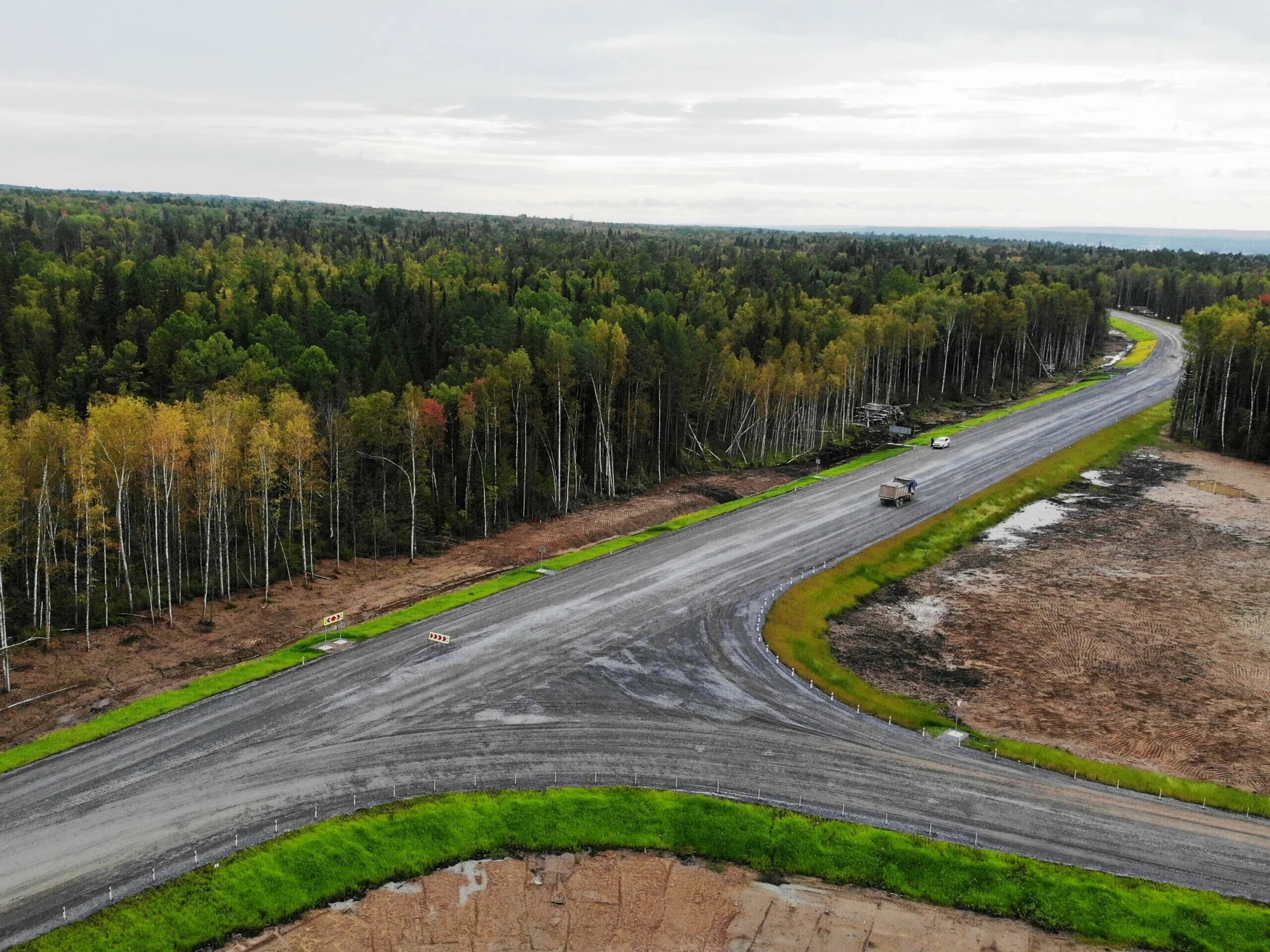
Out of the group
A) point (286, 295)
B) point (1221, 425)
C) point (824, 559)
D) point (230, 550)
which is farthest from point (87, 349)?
point (1221, 425)

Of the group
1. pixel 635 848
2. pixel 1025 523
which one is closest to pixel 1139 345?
pixel 1025 523

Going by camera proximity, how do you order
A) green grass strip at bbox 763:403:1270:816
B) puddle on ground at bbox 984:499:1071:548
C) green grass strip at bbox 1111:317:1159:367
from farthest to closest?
green grass strip at bbox 1111:317:1159:367, puddle on ground at bbox 984:499:1071:548, green grass strip at bbox 763:403:1270:816

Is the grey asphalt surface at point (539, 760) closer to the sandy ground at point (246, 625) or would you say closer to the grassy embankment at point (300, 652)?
the grassy embankment at point (300, 652)

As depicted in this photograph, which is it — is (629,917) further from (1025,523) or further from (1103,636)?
(1025,523)

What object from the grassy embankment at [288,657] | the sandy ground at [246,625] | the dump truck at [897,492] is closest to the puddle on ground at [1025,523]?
the dump truck at [897,492]

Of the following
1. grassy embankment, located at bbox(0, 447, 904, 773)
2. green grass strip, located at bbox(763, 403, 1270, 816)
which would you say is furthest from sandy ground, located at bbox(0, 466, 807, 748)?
green grass strip, located at bbox(763, 403, 1270, 816)

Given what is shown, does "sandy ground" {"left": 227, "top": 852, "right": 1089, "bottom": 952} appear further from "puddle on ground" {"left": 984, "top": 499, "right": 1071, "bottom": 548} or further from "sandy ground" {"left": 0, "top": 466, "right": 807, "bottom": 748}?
"puddle on ground" {"left": 984, "top": 499, "right": 1071, "bottom": 548}
